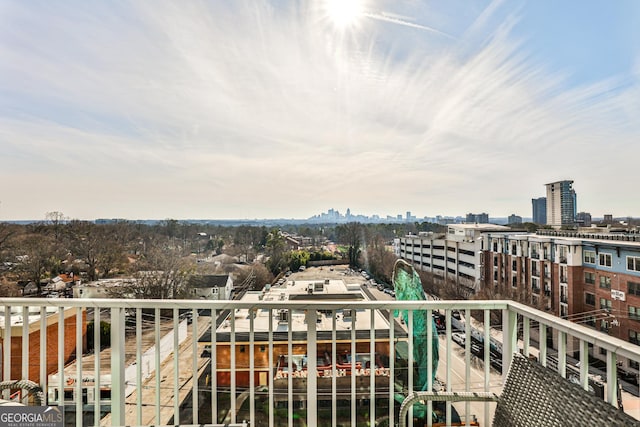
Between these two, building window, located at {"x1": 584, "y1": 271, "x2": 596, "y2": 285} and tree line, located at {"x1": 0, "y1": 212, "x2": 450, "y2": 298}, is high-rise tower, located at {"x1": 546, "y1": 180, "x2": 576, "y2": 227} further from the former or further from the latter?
tree line, located at {"x1": 0, "y1": 212, "x2": 450, "y2": 298}

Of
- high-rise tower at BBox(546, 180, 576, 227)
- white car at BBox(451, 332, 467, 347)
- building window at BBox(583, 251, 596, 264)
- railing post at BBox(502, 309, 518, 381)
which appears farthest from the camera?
high-rise tower at BBox(546, 180, 576, 227)

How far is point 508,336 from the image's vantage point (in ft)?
4.03

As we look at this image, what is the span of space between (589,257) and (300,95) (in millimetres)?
7300

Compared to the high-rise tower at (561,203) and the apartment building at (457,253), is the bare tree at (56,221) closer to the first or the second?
the apartment building at (457,253)

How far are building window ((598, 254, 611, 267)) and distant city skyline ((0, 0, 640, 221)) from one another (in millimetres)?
1053

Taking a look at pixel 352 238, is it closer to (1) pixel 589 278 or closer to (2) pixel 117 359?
(1) pixel 589 278

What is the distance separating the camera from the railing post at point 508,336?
1.20m

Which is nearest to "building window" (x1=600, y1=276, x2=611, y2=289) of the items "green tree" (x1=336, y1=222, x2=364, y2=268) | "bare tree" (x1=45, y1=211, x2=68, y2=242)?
"green tree" (x1=336, y1=222, x2=364, y2=268)

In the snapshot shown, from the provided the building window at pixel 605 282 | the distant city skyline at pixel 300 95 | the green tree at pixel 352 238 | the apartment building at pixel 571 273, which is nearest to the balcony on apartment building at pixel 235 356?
the distant city skyline at pixel 300 95

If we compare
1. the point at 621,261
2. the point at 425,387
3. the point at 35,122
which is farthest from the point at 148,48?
the point at 621,261

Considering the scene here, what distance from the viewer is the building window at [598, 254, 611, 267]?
6.29 m

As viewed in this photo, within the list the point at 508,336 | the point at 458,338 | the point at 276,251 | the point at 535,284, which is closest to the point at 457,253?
the point at 535,284

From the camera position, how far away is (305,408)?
1249 mm

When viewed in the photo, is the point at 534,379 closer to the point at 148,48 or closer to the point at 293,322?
the point at 293,322
